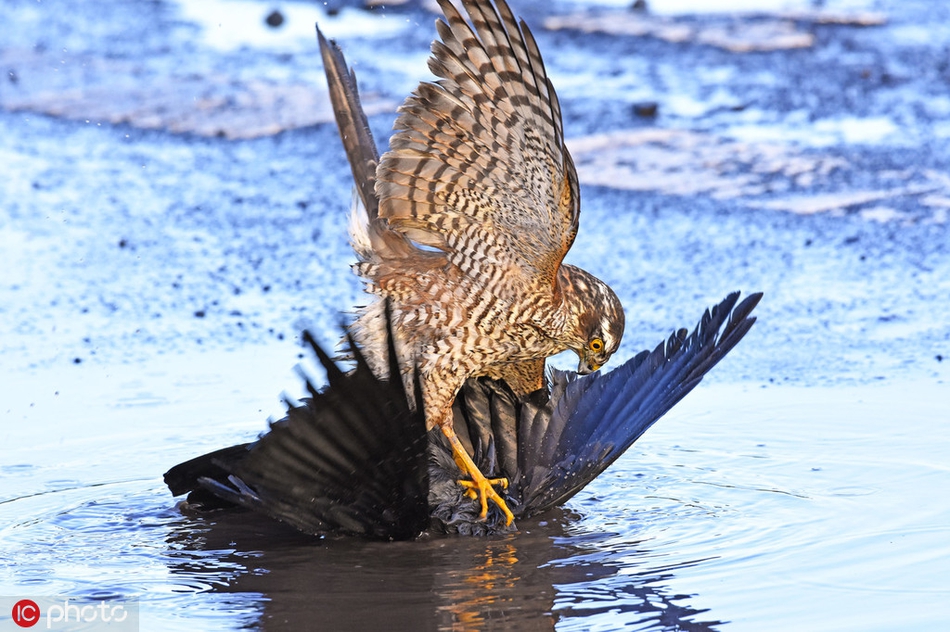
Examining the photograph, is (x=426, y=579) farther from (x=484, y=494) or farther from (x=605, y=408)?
(x=605, y=408)

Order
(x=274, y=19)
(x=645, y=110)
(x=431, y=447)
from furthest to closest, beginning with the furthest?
(x=274, y=19) < (x=645, y=110) < (x=431, y=447)

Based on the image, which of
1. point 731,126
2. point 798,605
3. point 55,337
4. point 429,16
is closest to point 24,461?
point 55,337

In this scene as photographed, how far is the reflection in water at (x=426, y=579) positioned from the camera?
3711mm

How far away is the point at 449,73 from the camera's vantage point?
4.36 metres

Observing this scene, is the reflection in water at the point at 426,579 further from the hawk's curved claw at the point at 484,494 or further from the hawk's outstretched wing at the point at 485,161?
the hawk's outstretched wing at the point at 485,161

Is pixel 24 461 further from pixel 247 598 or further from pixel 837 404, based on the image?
pixel 837 404

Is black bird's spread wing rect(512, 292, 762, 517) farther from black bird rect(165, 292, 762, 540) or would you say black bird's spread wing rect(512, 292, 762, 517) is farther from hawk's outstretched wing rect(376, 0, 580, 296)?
hawk's outstretched wing rect(376, 0, 580, 296)

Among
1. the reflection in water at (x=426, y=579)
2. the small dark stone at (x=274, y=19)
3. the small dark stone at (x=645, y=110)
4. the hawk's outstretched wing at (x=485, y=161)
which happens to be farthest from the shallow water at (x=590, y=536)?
the small dark stone at (x=274, y=19)

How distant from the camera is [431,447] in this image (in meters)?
4.80

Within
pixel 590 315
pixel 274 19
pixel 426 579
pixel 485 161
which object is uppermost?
pixel 274 19

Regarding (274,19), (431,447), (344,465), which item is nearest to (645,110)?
(274,19)

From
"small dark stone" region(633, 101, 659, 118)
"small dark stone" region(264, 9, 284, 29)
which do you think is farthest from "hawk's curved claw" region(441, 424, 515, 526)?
"small dark stone" region(264, 9, 284, 29)

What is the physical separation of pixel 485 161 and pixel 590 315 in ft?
2.36

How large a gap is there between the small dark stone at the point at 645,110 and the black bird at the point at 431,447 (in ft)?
12.8
